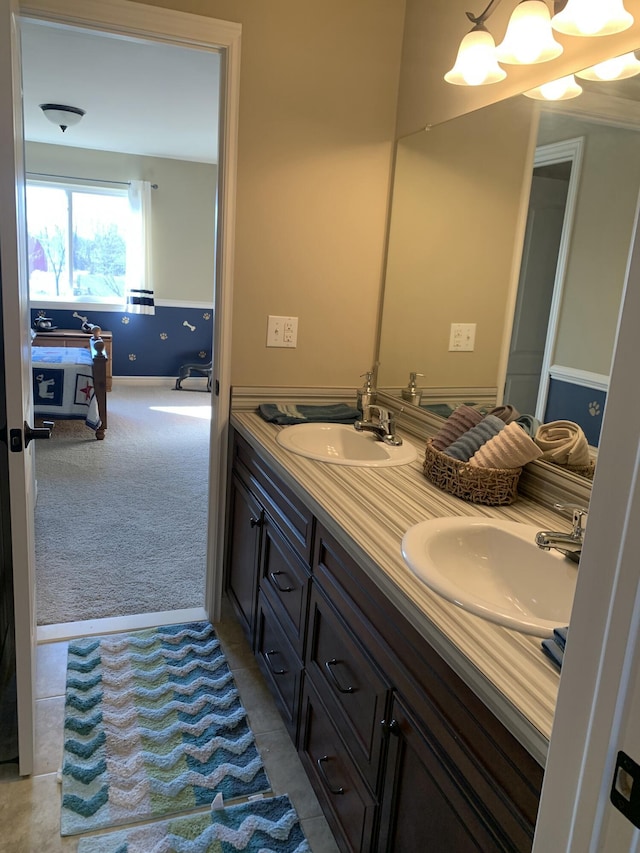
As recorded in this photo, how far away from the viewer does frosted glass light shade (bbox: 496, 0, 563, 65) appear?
1.47 m

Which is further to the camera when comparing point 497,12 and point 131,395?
point 131,395

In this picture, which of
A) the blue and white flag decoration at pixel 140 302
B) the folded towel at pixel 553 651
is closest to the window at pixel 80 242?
the blue and white flag decoration at pixel 140 302

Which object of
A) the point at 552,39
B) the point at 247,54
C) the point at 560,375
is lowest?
the point at 560,375

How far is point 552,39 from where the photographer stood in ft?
4.88

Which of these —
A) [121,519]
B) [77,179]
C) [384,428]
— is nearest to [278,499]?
[384,428]

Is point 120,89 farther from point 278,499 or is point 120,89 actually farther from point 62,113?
point 278,499

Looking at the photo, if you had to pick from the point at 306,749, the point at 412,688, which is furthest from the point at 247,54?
the point at 306,749

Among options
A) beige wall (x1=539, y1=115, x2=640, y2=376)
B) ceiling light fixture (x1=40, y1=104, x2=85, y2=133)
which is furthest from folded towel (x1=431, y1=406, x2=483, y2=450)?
ceiling light fixture (x1=40, y1=104, x2=85, y2=133)

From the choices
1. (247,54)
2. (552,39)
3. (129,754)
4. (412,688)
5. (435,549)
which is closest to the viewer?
(412,688)

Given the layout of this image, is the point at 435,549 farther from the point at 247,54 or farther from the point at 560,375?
the point at 247,54

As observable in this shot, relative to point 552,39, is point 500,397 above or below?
below

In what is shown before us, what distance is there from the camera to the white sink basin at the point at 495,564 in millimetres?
1213

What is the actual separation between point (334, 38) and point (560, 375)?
1494mm

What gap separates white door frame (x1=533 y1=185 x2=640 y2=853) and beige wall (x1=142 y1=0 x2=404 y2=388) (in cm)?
194
